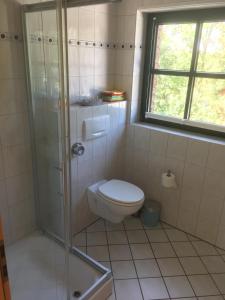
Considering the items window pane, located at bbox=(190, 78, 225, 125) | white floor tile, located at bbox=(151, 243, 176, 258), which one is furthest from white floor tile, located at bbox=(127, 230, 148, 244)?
window pane, located at bbox=(190, 78, 225, 125)

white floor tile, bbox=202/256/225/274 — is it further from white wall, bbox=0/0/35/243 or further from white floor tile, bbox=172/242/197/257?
white wall, bbox=0/0/35/243

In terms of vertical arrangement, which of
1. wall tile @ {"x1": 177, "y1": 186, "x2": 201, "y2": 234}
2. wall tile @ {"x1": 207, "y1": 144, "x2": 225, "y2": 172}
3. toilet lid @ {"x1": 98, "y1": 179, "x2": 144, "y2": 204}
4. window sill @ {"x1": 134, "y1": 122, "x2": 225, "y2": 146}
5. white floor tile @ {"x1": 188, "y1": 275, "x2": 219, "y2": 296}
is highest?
window sill @ {"x1": 134, "y1": 122, "x2": 225, "y2": 146}

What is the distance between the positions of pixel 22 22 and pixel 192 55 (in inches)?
57.4

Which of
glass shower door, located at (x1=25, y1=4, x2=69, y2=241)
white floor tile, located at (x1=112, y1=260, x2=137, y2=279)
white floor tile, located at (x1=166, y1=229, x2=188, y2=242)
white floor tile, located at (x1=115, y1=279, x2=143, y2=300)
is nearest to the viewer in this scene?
glass shower door, located at (x1=25, y1=4, x2=69, y2=241)

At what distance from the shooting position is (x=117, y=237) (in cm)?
245

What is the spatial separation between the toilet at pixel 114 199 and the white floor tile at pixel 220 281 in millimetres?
810

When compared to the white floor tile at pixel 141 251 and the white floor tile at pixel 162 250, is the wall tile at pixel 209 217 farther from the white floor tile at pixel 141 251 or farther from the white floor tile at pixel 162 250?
the white floor tile at pixel 141 251

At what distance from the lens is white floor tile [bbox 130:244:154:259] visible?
2.24 m

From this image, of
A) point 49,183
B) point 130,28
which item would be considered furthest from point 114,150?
point 130,28

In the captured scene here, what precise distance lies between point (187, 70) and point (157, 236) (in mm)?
1608

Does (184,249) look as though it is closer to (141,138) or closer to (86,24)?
(141,138)

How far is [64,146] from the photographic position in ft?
5.40

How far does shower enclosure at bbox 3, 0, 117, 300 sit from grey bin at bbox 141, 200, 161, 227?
34.4 inches

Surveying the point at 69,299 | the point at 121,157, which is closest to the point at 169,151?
the point at 121,157
